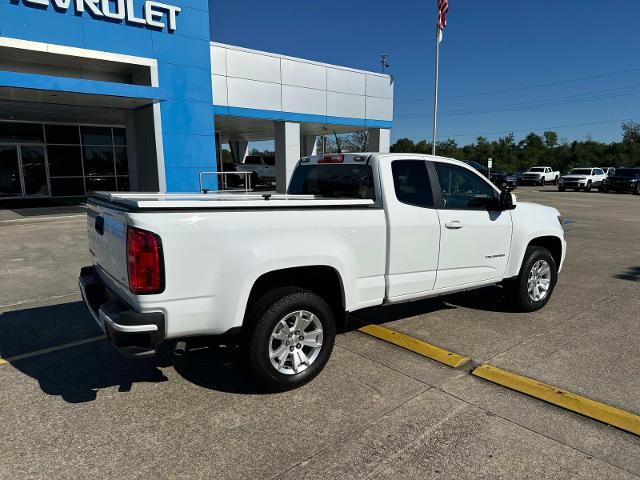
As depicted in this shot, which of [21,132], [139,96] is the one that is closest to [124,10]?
[139,96]

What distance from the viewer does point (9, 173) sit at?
64.0ft

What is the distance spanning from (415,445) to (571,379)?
169 cm

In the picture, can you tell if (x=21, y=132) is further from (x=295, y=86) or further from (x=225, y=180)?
(x=295, y=86)

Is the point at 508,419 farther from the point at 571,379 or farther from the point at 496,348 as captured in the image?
the point at 496,348

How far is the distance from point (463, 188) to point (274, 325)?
2687mm

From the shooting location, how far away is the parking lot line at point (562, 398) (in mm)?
3131

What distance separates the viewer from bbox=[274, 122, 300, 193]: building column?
2062 centimetres

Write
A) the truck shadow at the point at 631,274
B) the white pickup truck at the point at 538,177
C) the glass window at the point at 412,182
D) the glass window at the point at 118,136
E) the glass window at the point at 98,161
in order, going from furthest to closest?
1. the white pickup truck at the point at 538,177
2. the glass window at the point at 118,136
3. the glass window at the point at 98,161
4. the truck shadow at the point at 631,274
5. the glass window at the point at 412,182

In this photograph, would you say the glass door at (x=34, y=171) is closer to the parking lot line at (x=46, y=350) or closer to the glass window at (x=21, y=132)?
the glass window at (x=21, y=132)

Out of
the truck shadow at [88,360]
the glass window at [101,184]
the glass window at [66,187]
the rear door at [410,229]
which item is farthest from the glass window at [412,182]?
the glass window at [66,187]

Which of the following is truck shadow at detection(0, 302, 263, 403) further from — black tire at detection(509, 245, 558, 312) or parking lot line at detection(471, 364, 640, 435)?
black tire at detection(509, 245, 558, 312)

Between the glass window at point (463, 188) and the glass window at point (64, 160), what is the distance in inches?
819

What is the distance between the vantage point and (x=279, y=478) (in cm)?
259

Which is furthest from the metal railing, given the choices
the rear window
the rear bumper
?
the rear bumper
